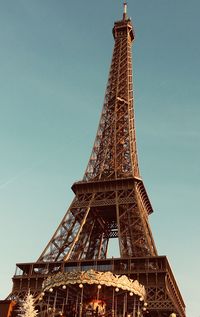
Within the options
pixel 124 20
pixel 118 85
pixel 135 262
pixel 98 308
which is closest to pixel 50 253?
pixel 135 262

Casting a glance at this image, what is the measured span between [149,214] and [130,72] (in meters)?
25.8

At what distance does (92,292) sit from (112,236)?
3286cm

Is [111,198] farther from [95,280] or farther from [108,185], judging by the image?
[95,280]

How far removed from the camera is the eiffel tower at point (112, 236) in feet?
129

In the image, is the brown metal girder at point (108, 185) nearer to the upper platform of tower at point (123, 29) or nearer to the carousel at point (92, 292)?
the carousel at point (92, 292)

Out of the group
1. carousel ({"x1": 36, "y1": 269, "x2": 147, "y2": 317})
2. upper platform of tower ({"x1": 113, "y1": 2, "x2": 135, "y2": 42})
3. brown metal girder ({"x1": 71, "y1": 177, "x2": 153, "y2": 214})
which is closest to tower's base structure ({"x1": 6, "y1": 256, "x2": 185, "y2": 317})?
carousel ({"x1": 36, "y1": 269, "x2": 147, "y2": 317})

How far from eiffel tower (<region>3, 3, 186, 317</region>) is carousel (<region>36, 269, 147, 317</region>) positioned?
8 centimetres

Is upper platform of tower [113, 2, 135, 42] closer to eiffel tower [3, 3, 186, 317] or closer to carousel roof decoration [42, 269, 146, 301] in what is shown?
eiffel tower [3, 3, 186, 317]

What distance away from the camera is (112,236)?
69.3 meters

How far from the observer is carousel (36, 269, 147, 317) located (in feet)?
112

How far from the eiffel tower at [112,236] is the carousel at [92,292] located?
0.08 meters

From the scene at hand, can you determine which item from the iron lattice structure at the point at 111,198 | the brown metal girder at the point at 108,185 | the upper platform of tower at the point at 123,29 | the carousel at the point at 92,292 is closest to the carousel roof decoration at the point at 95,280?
the carousel at the point at 92,292

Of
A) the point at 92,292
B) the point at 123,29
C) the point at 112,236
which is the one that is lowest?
the point at 92,292

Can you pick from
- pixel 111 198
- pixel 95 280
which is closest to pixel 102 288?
pixel 95 280
